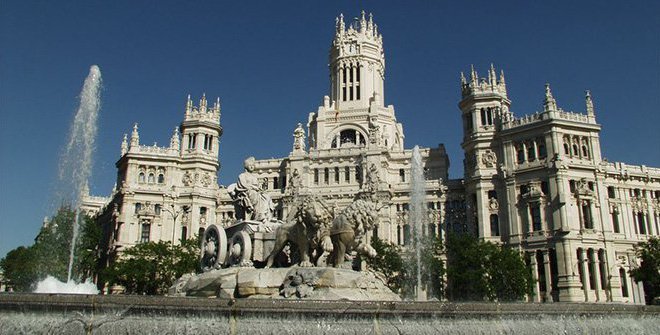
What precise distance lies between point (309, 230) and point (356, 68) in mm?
71549

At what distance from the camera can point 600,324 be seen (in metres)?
18.4

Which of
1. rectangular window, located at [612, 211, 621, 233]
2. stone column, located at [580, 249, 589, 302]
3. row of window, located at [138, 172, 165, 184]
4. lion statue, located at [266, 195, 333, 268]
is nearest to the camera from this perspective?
lion statue, located at [266, 195, 333, 268]

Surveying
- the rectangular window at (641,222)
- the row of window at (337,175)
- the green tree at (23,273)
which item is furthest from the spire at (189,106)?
the rectangular window at (641,222)

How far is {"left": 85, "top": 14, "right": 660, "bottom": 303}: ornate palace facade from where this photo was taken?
58438 mm

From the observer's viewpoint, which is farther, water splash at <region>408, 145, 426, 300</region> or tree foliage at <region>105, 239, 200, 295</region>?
water splash at <region>408, 145, 426, 300</region>

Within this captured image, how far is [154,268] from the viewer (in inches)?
2238

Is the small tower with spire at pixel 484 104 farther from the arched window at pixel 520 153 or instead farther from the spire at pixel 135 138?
the spire at pixel 135 138

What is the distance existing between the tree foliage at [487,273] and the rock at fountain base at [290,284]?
34.1m

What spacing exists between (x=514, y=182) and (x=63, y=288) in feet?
155

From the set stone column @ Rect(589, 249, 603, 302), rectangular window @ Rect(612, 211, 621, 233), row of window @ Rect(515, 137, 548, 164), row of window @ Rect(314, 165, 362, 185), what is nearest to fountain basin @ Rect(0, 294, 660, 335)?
stone column @ Rect(589, 249, 603, 302)

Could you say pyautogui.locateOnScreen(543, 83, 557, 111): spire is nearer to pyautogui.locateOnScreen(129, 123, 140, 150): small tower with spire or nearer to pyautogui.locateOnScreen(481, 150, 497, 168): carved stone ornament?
pyautogui.locateOnScreen(481, 150, 497, 168): carved stone ornament

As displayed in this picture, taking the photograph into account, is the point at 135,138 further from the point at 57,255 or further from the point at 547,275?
the point at 547,275

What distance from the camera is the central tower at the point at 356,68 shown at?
86.8 meters

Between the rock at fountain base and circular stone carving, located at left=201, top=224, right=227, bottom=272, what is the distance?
4.11 feet
